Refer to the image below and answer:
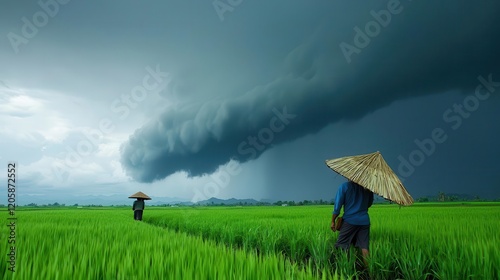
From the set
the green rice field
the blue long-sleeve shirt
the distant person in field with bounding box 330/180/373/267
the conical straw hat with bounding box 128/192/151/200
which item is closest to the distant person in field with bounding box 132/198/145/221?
the conical straw hat with bounding box 128/192/151/200

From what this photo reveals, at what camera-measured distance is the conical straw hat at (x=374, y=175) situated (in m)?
4.89

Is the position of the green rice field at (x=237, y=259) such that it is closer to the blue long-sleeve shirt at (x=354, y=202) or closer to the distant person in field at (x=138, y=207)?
the blue long-sleeve shirt at (x=354, y=202)

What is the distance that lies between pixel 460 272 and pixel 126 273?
12.7ft

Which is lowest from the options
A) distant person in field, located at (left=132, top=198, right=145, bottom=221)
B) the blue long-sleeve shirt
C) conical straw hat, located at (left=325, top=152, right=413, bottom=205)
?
distant person in field, located at (left=132, top=198, right=145, bottom=221)

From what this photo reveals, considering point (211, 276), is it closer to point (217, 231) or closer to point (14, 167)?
point (14, 167)

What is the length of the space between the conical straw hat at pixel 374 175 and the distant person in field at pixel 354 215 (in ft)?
0.91

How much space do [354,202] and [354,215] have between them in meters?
0.21

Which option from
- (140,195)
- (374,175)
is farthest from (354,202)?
(140,195)

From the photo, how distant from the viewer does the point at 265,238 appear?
7.05m

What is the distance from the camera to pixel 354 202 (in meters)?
5.14

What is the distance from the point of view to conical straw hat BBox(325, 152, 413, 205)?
4.89 metres

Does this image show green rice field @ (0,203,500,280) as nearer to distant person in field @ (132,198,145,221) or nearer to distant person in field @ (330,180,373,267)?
distant person in field @ (330,180,373,267)

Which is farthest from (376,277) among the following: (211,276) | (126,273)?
(126,273)

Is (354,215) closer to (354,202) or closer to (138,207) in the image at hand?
(354,202)
